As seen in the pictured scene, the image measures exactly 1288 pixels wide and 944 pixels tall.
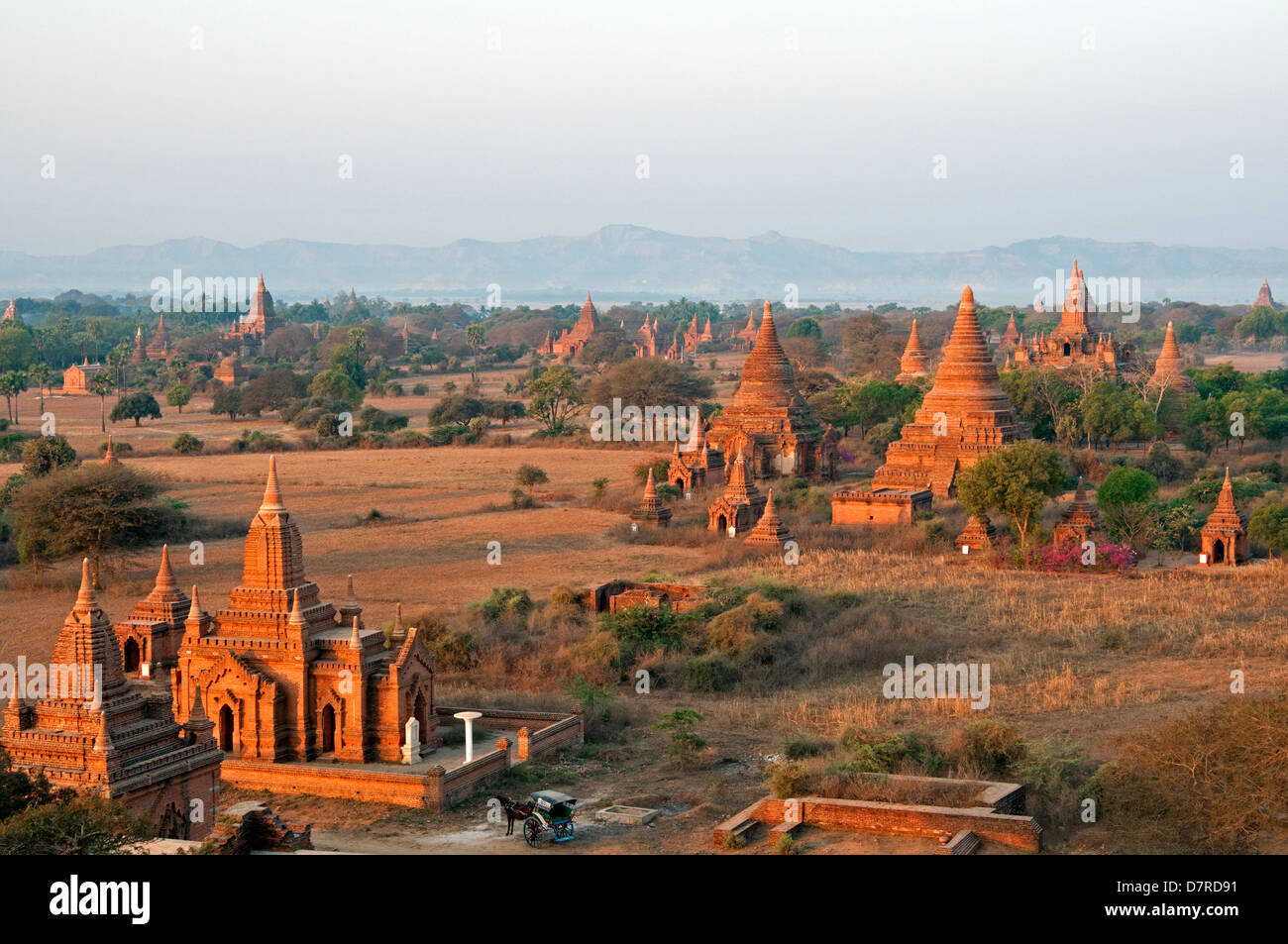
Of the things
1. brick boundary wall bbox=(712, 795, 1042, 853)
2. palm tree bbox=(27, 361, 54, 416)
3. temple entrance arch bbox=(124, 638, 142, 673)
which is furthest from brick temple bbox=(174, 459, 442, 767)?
palm tree bbox=(27, 361, 54, 416)

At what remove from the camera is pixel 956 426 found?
50.7 m

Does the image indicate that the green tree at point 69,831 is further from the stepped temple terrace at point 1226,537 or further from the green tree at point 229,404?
the green tree at point 229,404

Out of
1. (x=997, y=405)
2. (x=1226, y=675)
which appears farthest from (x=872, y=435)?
(x=1226, y=675)

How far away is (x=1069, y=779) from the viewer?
791 inches

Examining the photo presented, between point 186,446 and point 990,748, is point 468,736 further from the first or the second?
point 186,446

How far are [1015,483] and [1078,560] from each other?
9.98 feet

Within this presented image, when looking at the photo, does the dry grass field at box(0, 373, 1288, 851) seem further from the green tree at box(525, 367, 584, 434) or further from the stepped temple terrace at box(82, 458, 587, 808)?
the green tree at box(525, 367, 584, 434)

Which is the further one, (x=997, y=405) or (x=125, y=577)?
(x=997, y=405)

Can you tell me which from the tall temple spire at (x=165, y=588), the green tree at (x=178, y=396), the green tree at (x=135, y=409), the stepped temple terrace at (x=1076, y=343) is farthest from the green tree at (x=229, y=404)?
the tall temple spire at (x=165, y=588)

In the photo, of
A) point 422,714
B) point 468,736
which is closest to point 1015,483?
point 422,714

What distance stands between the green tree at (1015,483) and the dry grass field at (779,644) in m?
1.89

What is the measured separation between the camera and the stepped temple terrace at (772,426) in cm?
5531

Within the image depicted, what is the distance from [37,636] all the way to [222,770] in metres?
11.5
